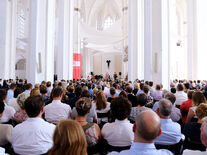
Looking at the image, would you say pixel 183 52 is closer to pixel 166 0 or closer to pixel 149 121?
pixel 166 0

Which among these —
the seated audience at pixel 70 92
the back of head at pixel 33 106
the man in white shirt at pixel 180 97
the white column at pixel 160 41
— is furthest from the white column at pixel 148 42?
the back of head at pixel 33 106

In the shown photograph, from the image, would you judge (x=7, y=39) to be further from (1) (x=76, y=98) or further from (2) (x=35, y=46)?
(1) (x=76, y=98)

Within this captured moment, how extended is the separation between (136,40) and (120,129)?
14099 millimetres

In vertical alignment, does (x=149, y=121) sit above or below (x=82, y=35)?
below

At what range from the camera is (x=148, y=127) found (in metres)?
1.39

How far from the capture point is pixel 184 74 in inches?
833

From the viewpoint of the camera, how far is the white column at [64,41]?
14.2m

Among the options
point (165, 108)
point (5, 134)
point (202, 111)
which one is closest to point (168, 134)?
point (165, 108)

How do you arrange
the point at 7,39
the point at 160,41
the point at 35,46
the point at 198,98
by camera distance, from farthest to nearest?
the point at 7,39, the point at 160,41, the point at 35,46, the point at 198,98

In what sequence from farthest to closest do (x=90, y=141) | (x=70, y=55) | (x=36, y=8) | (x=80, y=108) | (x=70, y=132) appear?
(x=70, y=55)
(x=36, y=8)
(x=80, y=108)
(x=90, y=141)
(x=70, y=132)

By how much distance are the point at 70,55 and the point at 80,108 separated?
1350 centimetres

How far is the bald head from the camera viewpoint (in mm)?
1387

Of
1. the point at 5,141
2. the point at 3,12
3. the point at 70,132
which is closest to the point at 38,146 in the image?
the point at 5,141

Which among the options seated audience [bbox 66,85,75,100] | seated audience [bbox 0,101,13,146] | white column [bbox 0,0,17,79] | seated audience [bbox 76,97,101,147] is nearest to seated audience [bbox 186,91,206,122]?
seated audience [bbox 76,97,101,147]
